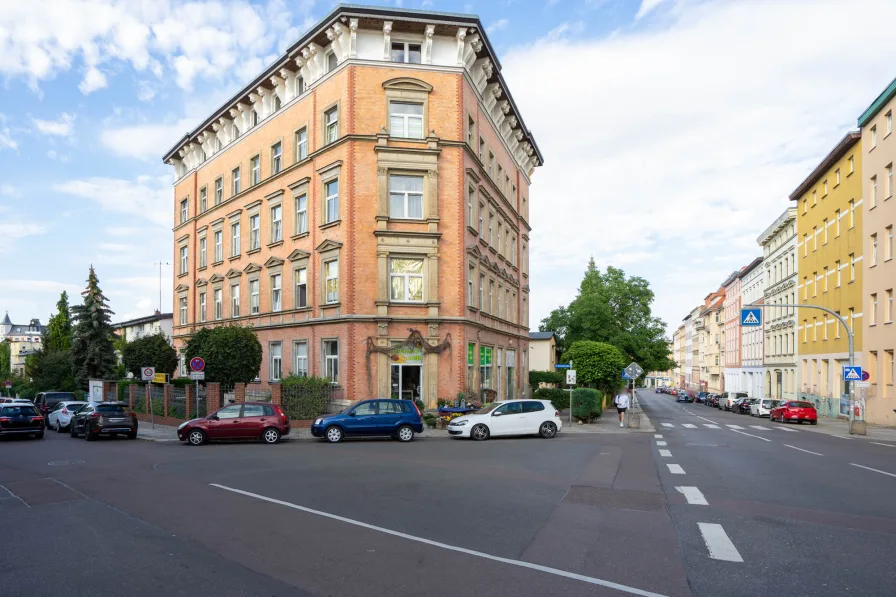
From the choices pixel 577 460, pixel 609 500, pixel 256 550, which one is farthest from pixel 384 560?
pixel 577 460

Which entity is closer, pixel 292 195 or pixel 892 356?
pixel 292 195

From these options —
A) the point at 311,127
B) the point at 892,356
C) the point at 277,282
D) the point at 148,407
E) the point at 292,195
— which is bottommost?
the point at 148,407

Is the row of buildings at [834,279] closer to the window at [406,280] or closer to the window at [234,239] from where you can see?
the window at [406,280]

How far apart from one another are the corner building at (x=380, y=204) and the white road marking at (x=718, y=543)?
20.9 metres

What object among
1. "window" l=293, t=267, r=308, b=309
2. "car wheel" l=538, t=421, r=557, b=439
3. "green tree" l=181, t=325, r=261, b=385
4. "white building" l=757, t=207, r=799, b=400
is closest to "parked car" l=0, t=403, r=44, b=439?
"green tree" l=181, t=325, r=261, b=385

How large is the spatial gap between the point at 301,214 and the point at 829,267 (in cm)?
3694

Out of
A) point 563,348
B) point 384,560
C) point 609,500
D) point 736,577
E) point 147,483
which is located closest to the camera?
point 736,577

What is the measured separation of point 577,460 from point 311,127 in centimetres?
2163

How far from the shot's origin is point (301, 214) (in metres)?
33.4

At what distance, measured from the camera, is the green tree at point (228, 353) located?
28.8 metres

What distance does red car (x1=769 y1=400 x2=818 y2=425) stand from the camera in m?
39.2

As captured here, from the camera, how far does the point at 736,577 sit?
6.48 m

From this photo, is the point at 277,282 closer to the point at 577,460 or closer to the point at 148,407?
the point at 148,407

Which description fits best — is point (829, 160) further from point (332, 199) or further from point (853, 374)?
point (332, 199)
